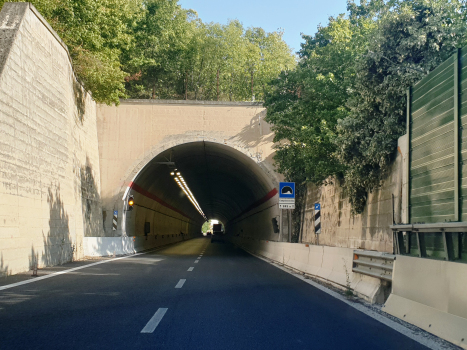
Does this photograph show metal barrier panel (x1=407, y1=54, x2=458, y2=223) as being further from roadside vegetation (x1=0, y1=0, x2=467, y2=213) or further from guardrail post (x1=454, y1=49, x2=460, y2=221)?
roadside vegetation (x1=0, y1=0, x2=467, y2=213)

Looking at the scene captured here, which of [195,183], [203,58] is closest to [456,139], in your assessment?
[195,183]

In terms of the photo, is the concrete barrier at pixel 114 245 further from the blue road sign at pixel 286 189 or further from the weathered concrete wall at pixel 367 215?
the weathered concrete wall at pixel 367 215

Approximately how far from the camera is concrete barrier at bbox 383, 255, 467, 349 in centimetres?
613

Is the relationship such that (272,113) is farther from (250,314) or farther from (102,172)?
(250,314)

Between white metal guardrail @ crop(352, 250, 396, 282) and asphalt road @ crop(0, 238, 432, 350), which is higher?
white metal guardrail @ crop(352, 250, 396, 282)

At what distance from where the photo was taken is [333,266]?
1256 centimetres

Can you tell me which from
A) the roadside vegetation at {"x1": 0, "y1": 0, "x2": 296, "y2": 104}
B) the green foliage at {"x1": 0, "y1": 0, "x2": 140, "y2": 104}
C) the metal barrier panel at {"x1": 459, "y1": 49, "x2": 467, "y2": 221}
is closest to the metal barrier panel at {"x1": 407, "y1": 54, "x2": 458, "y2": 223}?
the metal barrier panel at {"x1": 459, "y1": 49, "x2": 467, "y2": 221}

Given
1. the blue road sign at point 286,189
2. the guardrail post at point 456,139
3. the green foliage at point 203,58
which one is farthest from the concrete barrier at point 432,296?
the green foliage at point 203,58

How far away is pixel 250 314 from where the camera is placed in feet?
25.4

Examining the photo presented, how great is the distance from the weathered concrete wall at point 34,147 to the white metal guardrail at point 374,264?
29.1ft

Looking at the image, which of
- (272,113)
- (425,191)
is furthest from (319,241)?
(425,191)

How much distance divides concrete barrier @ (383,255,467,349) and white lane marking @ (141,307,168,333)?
3.72m

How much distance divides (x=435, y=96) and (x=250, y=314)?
5.55 metres

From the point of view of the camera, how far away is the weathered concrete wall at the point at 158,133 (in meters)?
30.2
